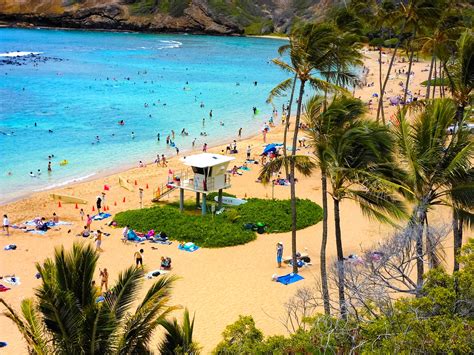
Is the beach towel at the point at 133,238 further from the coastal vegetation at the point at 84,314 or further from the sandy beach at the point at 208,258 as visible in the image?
the coastal vegetation at the point at 84,314

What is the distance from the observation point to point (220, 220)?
944 inches

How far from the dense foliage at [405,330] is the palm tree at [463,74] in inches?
133

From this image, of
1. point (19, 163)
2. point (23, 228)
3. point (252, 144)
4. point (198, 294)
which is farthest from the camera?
point (252, 144)

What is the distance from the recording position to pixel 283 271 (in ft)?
64.4

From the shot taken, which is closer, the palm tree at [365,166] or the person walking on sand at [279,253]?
the palm tree at [365,166]

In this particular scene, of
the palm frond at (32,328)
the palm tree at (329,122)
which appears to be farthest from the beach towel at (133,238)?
the palm frond at (32,328)

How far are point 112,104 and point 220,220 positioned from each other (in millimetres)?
40162

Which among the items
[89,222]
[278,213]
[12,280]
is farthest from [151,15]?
[12,280]

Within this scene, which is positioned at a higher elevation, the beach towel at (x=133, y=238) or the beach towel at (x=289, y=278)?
the beach towel at (x=289, y=278)

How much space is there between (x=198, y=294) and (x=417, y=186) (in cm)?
919

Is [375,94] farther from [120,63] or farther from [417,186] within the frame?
[417,186]

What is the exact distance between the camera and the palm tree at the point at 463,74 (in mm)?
11180

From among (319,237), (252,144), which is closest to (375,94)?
(252,144)

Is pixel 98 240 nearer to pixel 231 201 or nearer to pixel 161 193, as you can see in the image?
pixel 231 201
